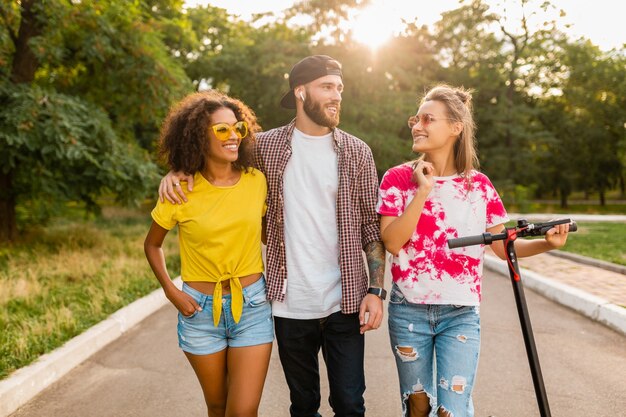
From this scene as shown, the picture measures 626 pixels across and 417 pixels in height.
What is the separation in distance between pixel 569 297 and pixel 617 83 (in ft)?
120

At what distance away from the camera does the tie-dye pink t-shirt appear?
2.84m

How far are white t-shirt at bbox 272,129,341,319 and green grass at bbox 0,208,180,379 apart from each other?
2.68 meters

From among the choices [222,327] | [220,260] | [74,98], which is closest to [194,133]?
[220,260]

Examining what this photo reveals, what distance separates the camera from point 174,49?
87.0 ft

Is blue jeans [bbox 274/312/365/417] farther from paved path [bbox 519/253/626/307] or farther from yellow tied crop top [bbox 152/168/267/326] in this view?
paved path [bbox 519/253/626/307]

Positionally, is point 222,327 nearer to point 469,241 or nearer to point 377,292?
point 377,292

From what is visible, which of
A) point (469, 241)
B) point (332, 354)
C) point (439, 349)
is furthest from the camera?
point (332, 354)

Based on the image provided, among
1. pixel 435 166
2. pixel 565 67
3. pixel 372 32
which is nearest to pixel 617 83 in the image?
pixel 565 67

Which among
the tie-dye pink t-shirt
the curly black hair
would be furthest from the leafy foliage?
the tie-dye pink t-shirt

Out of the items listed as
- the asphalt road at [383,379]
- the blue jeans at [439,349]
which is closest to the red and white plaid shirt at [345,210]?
the blue jeans at [439,349]

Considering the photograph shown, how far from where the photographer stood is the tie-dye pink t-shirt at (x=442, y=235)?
2.84 m

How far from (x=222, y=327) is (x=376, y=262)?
823mm

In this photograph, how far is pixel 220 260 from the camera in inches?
114

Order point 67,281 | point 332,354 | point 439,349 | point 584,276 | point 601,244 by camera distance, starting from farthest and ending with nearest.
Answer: point 601,244 < point 584,276 < point 67,281 < point 332,354 < point 439,349
